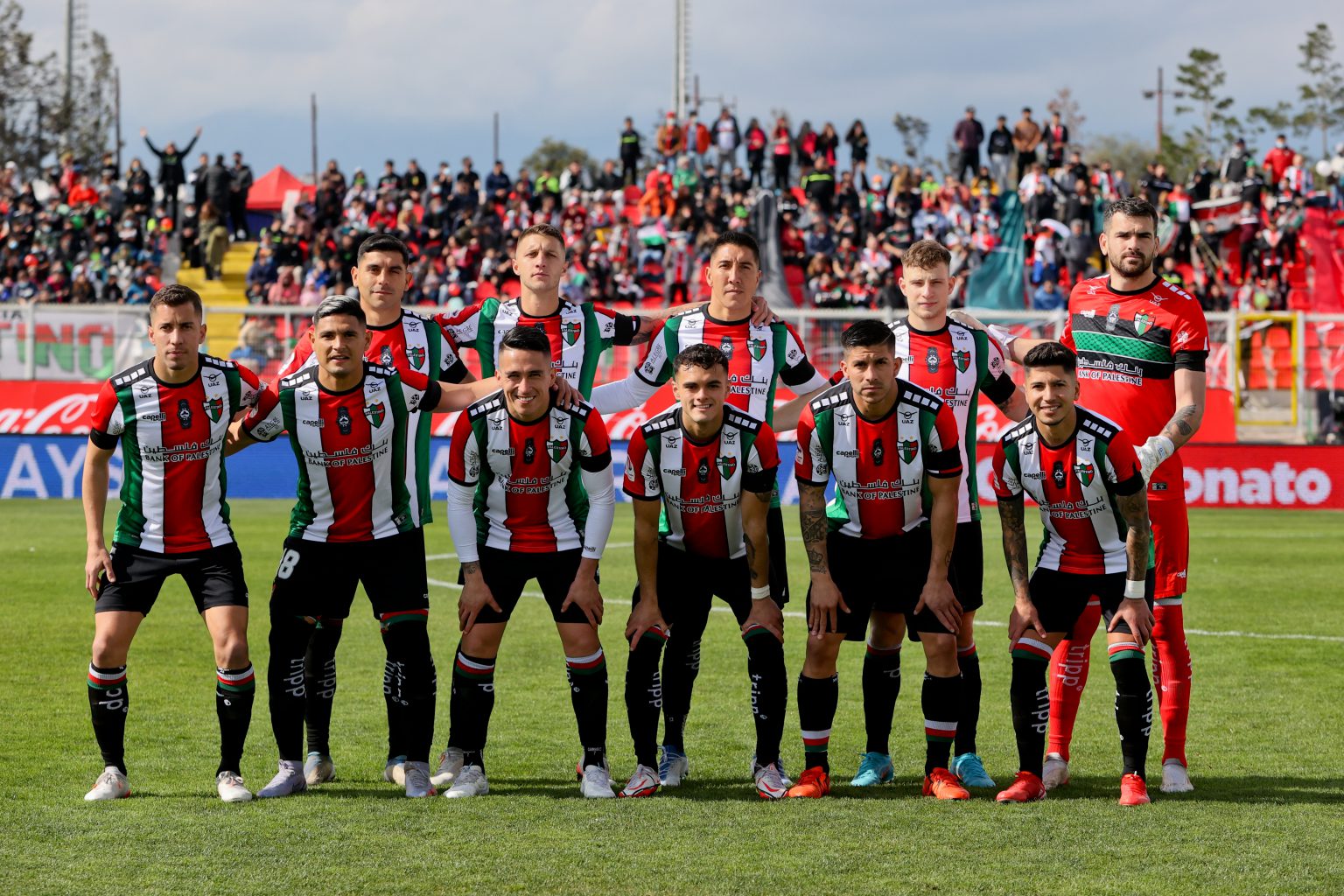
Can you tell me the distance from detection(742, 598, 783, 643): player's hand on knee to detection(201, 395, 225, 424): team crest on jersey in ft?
7.69

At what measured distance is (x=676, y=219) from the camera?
31031 mm

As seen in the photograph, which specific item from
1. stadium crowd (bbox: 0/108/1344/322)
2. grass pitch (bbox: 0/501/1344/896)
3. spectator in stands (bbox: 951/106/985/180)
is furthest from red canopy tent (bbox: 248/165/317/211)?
grass pitch (bbox: 0/501/1344/896)

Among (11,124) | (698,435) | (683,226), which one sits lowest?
(698,435)

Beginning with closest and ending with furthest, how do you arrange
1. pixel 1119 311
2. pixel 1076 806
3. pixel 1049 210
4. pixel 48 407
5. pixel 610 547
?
1. pixel 1076 806
2. pixel 1119 311
3. pixel 610 547
4. pixel 48 407
5. pixel 1049 210

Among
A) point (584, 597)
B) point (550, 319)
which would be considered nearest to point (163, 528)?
point (584, 597)

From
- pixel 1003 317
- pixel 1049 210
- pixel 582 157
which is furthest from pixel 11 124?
pixel 1003 317

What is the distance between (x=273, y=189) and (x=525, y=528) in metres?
35.9

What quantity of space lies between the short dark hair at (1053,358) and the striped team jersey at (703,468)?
3.63 feet

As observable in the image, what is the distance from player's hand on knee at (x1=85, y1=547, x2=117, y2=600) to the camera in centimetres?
598

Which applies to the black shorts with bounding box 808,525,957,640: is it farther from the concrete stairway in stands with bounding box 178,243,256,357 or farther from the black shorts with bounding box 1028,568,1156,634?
the concrete stairway in stands with bounding box 178,243,256,357

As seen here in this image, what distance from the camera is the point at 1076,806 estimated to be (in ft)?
19.5

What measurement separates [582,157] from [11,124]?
3267cm

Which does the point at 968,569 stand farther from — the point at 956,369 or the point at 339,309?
the point at 339,309

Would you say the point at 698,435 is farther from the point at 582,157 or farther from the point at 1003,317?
the point at 582,157
